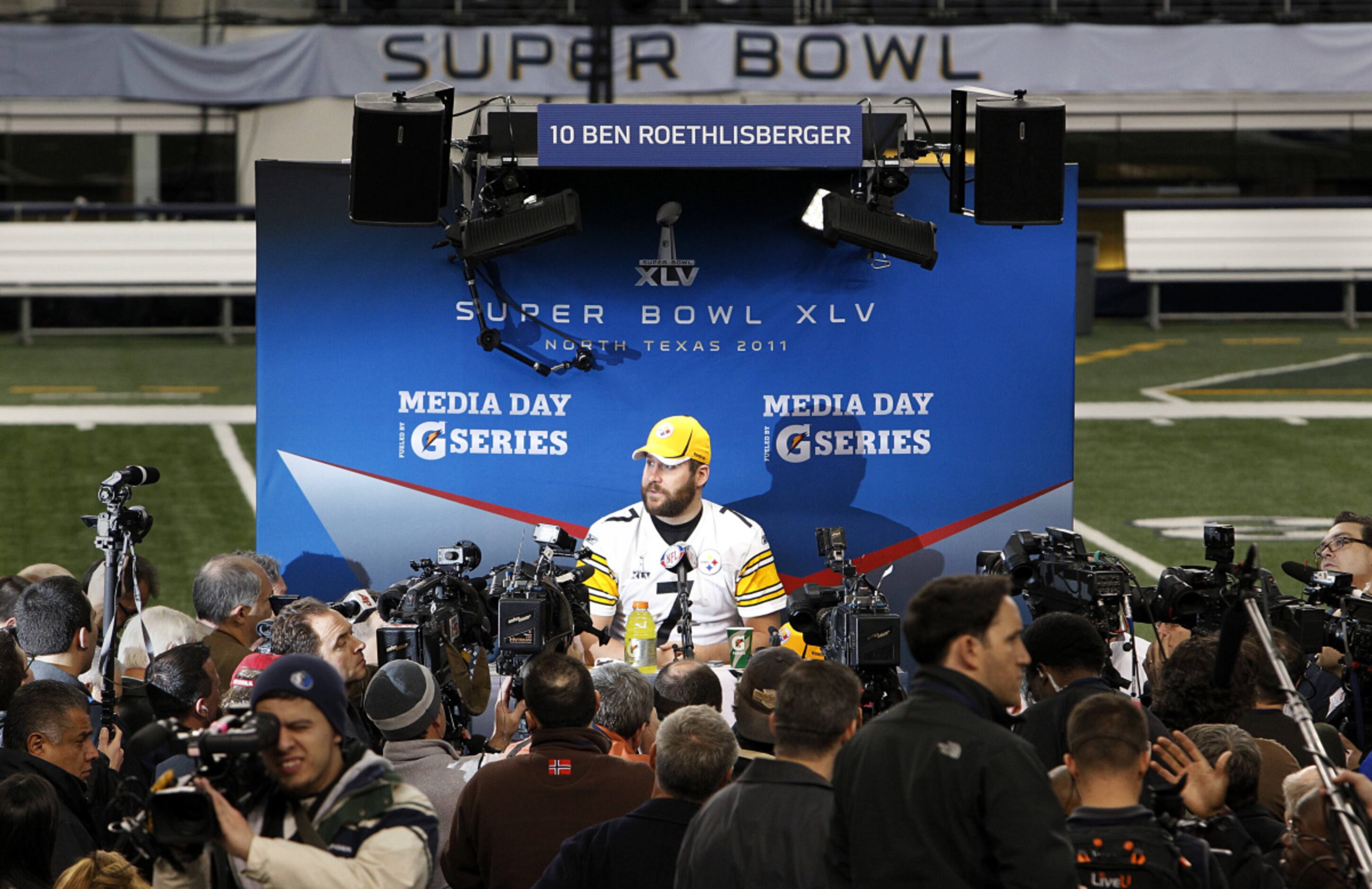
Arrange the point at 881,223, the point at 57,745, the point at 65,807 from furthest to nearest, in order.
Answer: the point at 881,223 → the point at 57,745 → the point at 65,807

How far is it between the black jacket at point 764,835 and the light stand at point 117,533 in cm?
317

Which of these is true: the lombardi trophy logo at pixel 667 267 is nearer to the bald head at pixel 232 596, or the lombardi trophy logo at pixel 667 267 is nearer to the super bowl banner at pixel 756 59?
the bald head at pixel 232 596

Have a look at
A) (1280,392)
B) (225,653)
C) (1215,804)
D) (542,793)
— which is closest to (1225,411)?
(1280,392)

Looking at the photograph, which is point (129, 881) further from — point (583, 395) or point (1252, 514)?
point (1252, 514)

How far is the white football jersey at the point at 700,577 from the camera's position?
7.81m

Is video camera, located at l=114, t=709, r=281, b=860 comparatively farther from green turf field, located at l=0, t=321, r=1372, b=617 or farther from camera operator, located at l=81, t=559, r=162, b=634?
green turf field, located at l=0, t=321, r=1372, b=617

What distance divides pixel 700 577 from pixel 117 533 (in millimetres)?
2678

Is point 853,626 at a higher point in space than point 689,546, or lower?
lower

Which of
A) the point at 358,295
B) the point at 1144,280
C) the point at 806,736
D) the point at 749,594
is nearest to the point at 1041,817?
the point at 806,736

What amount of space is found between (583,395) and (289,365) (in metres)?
1.56

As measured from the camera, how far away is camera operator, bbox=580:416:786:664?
7789 millimetres

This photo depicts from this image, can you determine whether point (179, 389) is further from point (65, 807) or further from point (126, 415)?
point (65, 807)

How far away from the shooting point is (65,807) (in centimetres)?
490

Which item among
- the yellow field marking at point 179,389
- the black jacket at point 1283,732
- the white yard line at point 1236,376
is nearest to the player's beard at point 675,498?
the black jacket at point 1283,732
